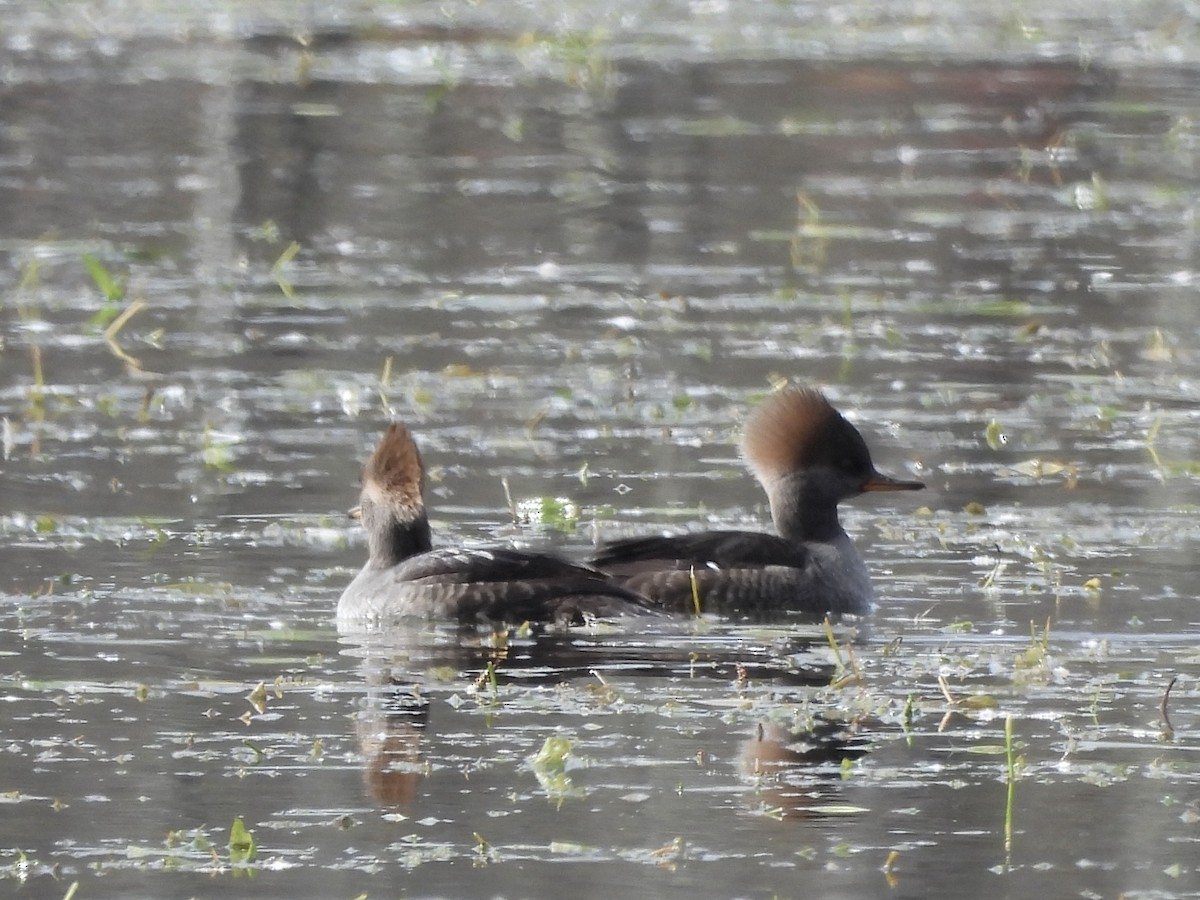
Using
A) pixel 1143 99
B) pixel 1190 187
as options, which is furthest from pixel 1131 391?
pixel 1143 99

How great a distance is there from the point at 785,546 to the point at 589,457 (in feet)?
7.13

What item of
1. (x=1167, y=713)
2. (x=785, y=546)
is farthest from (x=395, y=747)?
(x=785, y=546)

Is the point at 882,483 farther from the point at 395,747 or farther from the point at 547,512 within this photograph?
the point at 395,747

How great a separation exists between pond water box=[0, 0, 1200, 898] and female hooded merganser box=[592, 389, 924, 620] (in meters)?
0.22

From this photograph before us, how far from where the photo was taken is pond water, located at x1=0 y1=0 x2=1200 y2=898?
7230mm

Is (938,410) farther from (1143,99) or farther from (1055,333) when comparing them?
(1143,99)

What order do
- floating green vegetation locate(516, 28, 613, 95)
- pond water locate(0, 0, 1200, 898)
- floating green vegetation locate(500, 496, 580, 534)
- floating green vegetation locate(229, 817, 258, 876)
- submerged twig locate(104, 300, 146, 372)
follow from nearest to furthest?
1. floating green vegetation locate(229, 817, 258, 876)
2. pond water locate(0, 0, 1200, 898)
3. floating green vegetation locate(500, 496, 580, 534)
4. submerged twig locate(104, 300, 146, 372)
5. floating green vegetation locate(516, 28, 613, 95)

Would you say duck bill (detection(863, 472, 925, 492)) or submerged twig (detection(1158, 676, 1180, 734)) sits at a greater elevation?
duck bill (detection(863, 472, 925, 492))

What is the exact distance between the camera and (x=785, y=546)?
10359 mm

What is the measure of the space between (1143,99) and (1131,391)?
12.9 m

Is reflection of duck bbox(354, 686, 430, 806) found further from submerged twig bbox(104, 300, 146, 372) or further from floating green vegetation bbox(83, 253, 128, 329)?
floating green vegetation bbox(83, 253, 128, 329)

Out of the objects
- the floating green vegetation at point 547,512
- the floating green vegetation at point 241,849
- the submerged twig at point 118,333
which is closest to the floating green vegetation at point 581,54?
the submerged twig at point 118,333

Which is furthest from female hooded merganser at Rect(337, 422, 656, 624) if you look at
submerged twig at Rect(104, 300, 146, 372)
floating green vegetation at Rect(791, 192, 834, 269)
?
floating green vegetation at Rect(791, 192, 834, 269)

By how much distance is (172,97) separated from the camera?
25.2 m
